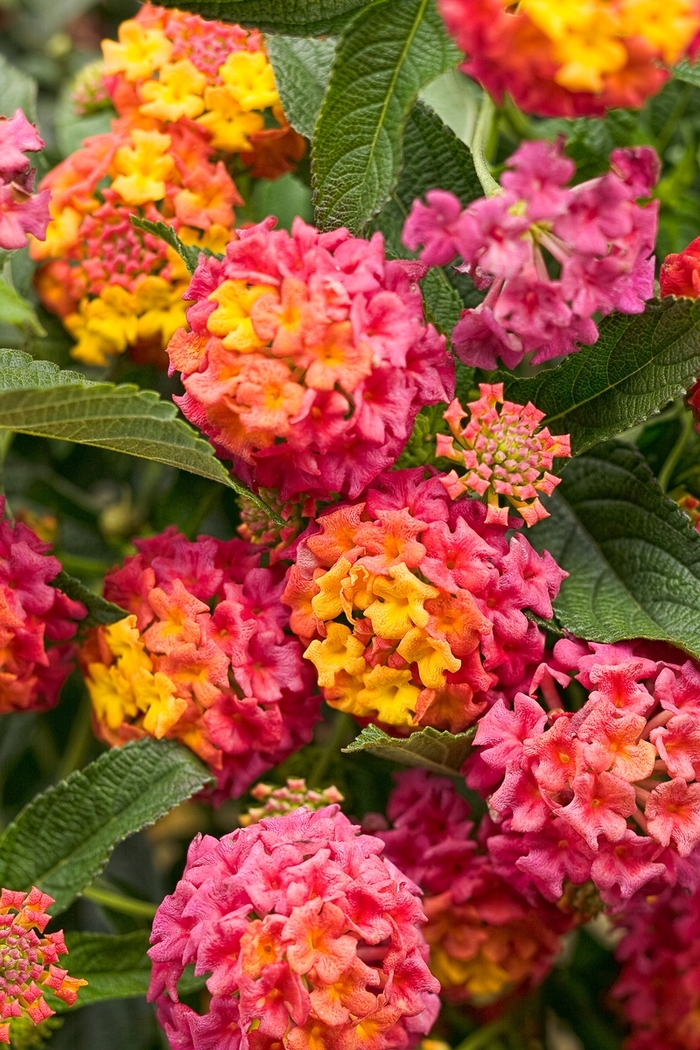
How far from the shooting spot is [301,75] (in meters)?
0.79

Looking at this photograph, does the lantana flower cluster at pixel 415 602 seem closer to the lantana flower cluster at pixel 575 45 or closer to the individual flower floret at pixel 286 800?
the individual flower floret at pixel 286 800

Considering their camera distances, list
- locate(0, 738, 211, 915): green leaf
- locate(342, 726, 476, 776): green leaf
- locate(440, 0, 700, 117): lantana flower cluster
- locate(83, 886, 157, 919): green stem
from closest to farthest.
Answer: locate(440, 0, 700, 117): lantana flower cluster < locate(342, 726, 476, 776): green leaf < locate(0, 738, 211, 915): green leaf < locate(83, 886, 157, 919): green stem

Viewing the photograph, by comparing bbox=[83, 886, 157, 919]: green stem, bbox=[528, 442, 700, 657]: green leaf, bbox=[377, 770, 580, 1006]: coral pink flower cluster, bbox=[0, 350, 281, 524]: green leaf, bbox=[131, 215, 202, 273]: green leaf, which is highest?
bbox=[131, 215, 202, 273]: green leaf

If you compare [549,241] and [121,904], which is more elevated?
[549,241]

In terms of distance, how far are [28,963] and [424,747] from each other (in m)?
0.28

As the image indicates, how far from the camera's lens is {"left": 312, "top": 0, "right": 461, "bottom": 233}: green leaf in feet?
2.20

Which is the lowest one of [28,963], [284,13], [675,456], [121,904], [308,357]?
[121,904]

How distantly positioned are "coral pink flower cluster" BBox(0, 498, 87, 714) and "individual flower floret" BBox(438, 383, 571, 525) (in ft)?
0.94

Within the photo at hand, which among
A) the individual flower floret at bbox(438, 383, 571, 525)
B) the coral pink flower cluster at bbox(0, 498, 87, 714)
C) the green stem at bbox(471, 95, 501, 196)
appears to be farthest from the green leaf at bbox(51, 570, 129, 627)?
the green stem at bbox(471, 95, 501, 196)

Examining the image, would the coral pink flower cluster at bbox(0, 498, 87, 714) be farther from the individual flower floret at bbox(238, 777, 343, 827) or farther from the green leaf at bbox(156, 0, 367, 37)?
the green leaf at bbox(156, 0, 367, 37)

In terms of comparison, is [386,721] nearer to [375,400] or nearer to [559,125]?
[375,400]

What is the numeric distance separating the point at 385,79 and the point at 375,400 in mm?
209

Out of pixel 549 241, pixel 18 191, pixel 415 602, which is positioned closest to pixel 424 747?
pixel 415 602

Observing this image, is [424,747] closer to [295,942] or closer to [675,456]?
[295,942]
